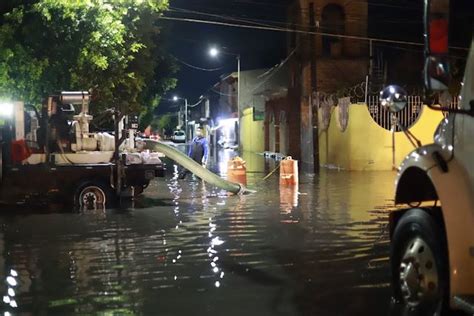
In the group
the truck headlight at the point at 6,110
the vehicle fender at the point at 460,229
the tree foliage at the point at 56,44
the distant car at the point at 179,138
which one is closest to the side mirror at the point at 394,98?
the vehicle fender at the point at 460,229

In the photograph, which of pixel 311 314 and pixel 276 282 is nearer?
pixel 311 314

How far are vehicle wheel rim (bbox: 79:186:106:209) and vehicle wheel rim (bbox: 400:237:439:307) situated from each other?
31.0 feet

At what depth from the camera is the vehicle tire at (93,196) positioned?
1416cm

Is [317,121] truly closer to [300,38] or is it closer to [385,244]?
[300,38]

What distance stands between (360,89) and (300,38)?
843cm

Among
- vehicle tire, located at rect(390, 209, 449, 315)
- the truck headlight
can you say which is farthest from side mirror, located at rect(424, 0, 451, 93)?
the truck headlight

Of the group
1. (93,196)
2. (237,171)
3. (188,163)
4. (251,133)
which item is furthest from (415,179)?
(251,133)

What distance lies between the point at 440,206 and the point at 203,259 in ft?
13.7

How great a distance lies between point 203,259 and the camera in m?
8.91

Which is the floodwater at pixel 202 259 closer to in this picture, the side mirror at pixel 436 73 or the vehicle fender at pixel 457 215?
the vehicle fender at pixel 457 215

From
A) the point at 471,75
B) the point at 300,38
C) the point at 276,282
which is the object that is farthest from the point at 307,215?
the point at 300,38

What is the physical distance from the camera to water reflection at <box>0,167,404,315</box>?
6.73 metres

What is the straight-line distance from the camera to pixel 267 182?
20938mm

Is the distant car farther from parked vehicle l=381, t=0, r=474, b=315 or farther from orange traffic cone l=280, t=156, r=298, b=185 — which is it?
parked vehicle l=381, t=0, r=474, b=315
